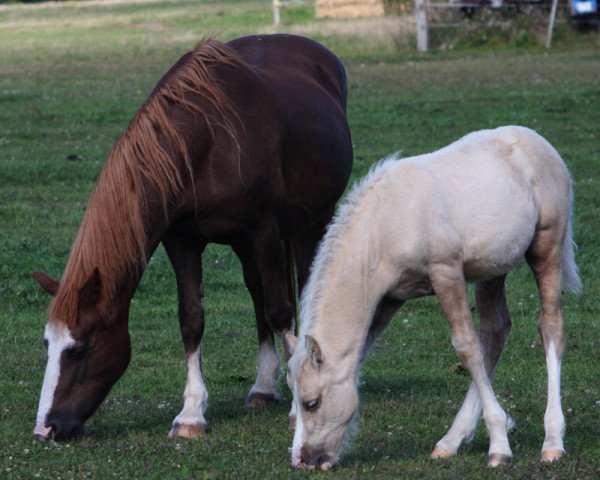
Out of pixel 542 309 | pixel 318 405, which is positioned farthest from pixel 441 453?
pixel 542 309

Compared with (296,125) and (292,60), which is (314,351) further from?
(292,60)

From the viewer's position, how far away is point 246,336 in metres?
7.65

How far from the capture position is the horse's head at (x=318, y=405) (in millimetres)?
4840

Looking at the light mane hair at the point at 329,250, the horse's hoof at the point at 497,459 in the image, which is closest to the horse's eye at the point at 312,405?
the light mane hair at the point at 329,250

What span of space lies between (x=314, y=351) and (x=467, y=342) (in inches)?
26.8

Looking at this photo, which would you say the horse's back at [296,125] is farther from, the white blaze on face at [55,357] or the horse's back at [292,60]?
the white blaze on face at [55,357]

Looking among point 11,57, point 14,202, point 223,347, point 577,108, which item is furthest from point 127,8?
point 223,347

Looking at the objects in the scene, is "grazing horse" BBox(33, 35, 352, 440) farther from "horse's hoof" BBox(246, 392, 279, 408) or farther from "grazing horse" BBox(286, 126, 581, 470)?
"grazing horse" BBox(286, 126, 581, 470)

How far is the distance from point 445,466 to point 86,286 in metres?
1.77

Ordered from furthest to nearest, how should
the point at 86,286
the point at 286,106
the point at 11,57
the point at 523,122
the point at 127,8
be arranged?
1. the point at 127,8
2. the point at 11,57
3. the point at 523,122
4. the point at 286,106
5. the point at 86,286

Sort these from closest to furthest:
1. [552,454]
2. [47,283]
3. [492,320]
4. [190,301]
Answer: [552,454] < [47,283] < [492,320] < [190,301]

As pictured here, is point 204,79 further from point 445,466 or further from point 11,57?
point 11,57

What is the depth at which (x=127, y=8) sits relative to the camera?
42750mm

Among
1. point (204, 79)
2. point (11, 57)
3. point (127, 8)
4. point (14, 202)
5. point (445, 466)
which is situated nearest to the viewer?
point (445, 466)
